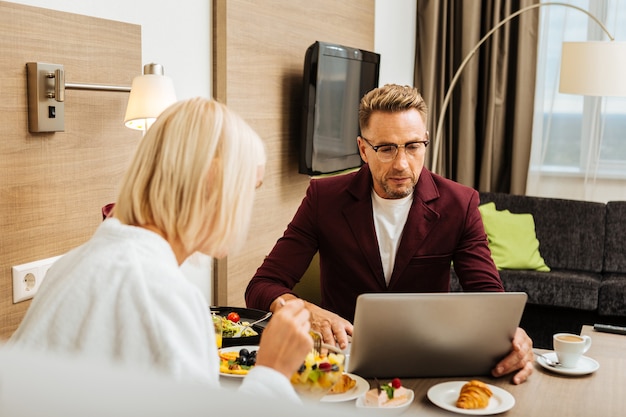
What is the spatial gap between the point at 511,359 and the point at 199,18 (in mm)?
1885

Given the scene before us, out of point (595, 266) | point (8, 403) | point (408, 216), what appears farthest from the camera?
point (595, 266)

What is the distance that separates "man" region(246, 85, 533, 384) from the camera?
219cm

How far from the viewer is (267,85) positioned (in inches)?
134

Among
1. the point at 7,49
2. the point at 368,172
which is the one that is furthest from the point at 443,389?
the point at 7,49

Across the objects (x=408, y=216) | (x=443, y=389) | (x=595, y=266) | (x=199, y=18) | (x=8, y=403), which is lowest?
(x=595, y=266)

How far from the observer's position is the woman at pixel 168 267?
97cm

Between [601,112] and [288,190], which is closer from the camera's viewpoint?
[288,190]

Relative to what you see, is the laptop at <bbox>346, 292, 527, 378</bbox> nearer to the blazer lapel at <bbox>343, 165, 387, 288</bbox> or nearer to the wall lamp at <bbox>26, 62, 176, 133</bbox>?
the blazer lapel at <bbox>343, 165, 387, 288</bbox>

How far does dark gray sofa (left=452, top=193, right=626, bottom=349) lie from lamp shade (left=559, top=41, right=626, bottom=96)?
0.71m

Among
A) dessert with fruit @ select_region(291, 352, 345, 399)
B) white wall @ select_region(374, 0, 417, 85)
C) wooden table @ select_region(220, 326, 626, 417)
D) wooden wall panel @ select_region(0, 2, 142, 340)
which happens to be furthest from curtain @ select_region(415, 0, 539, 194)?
dessert with fruit @ select_region(291, 352, 345, 399)

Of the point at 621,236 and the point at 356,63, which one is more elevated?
the point at 356,63

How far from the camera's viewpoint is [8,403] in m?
0.20

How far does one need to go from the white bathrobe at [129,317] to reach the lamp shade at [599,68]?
3.54 metres

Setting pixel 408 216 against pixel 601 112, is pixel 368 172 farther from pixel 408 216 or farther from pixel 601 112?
pixel 601 112
